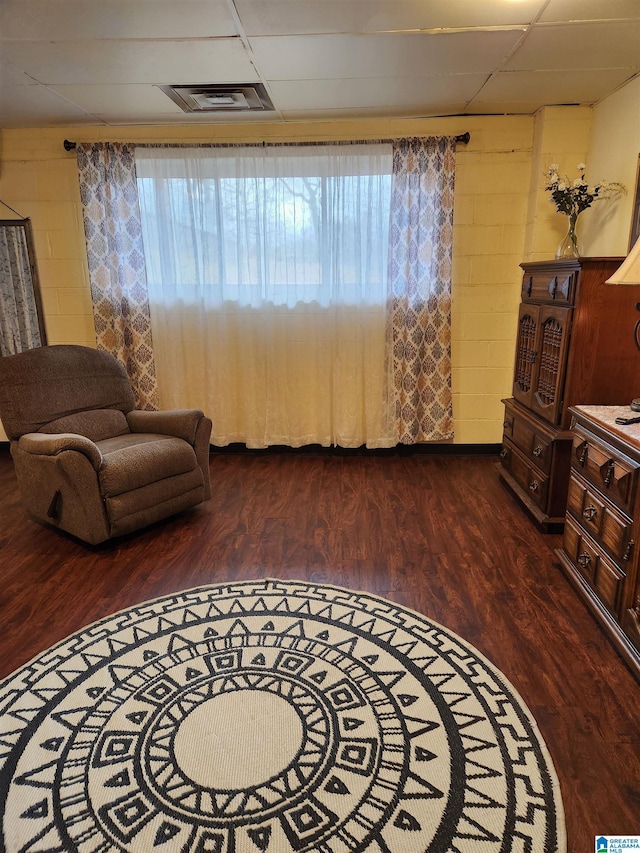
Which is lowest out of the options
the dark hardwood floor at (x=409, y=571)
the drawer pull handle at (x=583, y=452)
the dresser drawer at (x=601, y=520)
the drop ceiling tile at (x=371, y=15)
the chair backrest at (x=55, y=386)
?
the dark hardwood floor at (x=409, y=571)

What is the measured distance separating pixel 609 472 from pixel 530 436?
1.11m

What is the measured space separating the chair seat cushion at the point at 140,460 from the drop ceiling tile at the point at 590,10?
8.92ft

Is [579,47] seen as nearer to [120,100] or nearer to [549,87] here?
[549,87]

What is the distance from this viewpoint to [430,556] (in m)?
2.83

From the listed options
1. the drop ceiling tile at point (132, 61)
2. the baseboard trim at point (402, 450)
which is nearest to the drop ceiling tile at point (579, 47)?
the drop ceiling tile at point (132, 61)

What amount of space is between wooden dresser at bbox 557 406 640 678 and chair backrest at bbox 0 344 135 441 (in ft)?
8.90

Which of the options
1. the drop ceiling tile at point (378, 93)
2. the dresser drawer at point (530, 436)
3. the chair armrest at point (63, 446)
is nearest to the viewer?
the chair armrest at point (63, 446)

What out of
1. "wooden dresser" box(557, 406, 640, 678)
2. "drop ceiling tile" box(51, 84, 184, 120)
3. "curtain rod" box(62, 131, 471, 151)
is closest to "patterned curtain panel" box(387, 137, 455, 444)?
"curtain rod" box(62, 131, 471, 151)

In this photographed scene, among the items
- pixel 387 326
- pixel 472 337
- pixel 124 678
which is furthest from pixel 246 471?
pixel 124 678

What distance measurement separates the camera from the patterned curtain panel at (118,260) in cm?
402

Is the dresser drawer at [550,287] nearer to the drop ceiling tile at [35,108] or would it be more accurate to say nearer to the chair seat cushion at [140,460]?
the chair seat cushion at [140,460]

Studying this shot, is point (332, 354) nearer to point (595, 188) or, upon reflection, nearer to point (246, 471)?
point (246, 471)

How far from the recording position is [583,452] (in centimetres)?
243

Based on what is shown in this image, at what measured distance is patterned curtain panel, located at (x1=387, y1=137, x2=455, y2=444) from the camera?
3.91m
